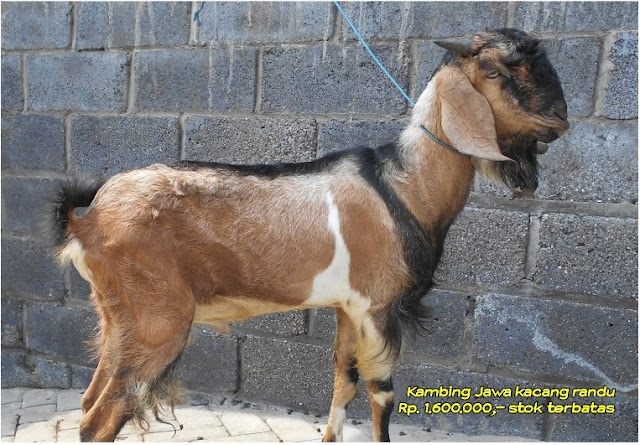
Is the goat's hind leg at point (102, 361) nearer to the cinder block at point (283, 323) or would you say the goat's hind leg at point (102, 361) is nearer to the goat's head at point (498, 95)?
the cinder block at point (283, 323)

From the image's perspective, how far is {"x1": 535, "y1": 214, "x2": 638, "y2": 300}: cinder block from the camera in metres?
3.33

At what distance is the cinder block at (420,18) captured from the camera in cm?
351

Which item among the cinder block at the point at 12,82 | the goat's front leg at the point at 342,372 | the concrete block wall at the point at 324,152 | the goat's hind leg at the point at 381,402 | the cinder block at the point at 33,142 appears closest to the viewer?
the goat's hind leg at the point at 381,402

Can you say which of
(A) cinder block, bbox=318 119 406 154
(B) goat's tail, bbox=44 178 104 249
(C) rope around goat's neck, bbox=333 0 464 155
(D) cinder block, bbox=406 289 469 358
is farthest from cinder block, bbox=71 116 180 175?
(D) cinder block, bbox=406 289 469 358

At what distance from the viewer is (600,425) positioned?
11.5 ft

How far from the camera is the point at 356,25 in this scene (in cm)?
379

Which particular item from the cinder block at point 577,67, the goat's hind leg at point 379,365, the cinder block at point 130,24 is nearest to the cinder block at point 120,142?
the cinder block at point 130,24

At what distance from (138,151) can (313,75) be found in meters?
1.39

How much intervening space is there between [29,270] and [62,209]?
257 cm

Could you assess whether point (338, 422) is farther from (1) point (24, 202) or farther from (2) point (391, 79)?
(1) point (24, 202)

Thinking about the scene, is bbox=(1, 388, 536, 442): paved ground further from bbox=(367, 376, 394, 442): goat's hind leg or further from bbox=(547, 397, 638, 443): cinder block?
bbox=(367, 376, 394, 442): goat's hind leg

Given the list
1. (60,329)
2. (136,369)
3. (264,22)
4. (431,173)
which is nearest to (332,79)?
(264,22)

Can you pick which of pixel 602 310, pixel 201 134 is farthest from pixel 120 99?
pixel 602 310

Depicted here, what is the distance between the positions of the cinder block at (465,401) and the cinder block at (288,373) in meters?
0.47
